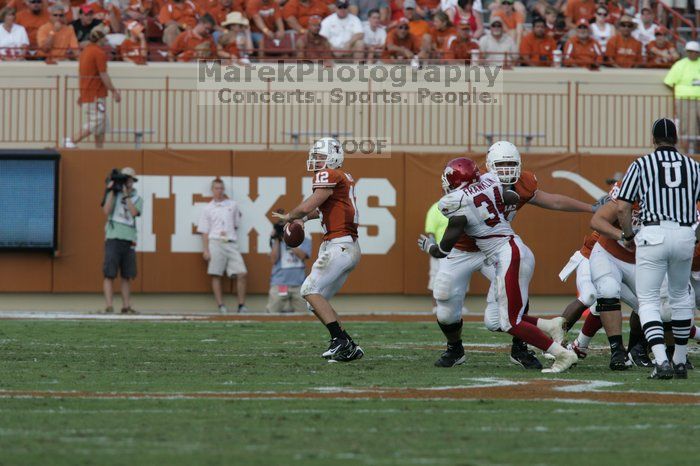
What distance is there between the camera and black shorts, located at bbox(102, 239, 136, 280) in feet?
53.9

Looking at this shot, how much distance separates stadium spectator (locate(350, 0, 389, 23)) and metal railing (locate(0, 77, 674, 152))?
2.43 metres

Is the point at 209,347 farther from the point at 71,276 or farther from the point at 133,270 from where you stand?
the point at 71,276

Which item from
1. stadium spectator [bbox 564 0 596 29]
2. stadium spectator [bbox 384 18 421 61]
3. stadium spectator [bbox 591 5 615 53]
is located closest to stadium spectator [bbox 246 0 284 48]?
stadium spectator [bbox 384 18 421 61]

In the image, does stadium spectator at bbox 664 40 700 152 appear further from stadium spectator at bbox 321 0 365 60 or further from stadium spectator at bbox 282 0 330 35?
stadium spectator at bbox 282 0 330 35

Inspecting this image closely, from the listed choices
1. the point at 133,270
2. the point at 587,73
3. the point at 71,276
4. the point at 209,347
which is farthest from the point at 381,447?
the point at 587,73

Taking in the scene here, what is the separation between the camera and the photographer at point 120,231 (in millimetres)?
16484

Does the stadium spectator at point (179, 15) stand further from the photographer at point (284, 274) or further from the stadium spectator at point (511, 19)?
the stadium spectator at point (511, 19)

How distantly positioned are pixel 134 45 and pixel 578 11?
706 centimetres

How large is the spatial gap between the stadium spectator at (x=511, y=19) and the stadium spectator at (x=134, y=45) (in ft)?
17.8

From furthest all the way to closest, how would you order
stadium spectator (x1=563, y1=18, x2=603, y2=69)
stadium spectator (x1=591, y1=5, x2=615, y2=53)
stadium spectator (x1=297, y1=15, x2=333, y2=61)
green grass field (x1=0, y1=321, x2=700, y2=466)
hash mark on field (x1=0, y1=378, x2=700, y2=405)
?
stadium spectator (x1=591, y1=5, x2=615, y2=53), stadium spectator (x1=563, y1=18, x2=603, y2=69), stadium spectator (x1=297, y1=15, x2=333, y2=61), hash mark on field (x1=0, y1=378, x2=700, y2=405), green grass field (x1=0, y1=321, x2=700, y2=466)

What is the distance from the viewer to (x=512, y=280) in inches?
352

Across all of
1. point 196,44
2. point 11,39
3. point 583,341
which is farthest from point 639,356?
point 11,39

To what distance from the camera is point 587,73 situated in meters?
19.1

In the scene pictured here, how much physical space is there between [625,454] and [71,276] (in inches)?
513
